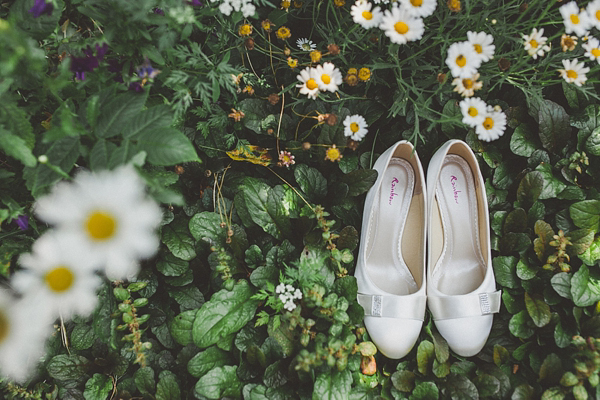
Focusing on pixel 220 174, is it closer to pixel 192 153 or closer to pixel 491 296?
pixel 192 153

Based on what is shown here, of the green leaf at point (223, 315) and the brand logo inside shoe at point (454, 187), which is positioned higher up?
the brand logo inside shoe at point (454, 187)

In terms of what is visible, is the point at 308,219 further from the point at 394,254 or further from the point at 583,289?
the point at 583,289

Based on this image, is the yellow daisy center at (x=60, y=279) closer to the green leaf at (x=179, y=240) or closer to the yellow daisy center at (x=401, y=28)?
the green leaf at (x=179, y=240)

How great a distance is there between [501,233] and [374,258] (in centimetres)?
36

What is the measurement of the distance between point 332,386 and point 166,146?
0.67 m

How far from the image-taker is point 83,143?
0.83 metres

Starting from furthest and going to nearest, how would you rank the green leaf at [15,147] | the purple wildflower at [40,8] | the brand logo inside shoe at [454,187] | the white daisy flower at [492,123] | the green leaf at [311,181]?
the brand logo inside shoe at [454,187], the green leaf at [311,181], the white daisy flower at [492,123], the purple wildflower at [40,8], the green leaf at [15,147]

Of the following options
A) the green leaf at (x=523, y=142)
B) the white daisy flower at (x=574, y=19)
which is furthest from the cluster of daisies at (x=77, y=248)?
the green leaf at (x=523, y=142)

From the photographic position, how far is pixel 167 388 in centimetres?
103

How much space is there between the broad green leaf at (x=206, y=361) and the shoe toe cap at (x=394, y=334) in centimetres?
39

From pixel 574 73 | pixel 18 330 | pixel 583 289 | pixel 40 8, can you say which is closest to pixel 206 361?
pixel 18 330

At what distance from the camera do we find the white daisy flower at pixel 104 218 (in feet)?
2.31

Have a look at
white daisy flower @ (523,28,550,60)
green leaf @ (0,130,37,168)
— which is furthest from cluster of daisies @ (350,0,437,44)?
green leaf @ (0,130,37,168)

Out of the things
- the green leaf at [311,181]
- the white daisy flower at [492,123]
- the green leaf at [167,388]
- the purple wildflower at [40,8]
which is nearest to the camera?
the purple wildflower at [40,8]
